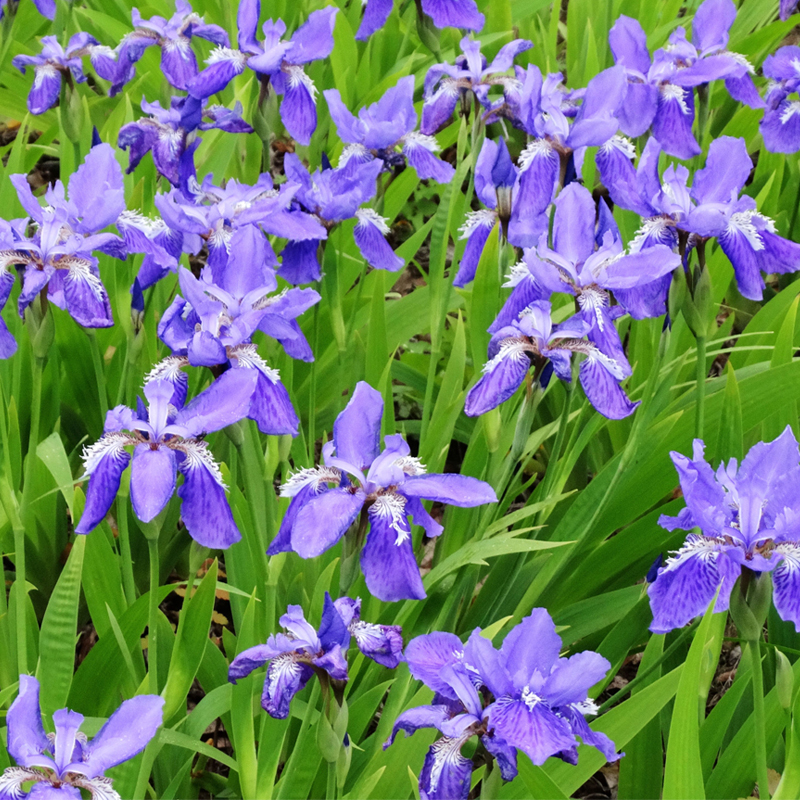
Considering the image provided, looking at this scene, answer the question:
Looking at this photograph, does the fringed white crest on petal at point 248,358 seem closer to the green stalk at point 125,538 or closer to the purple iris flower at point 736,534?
the green stalk at point 125,538

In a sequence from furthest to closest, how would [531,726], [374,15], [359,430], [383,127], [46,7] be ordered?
[46,7] → [374,15] → [383,127] → [359,430] → [531,726]

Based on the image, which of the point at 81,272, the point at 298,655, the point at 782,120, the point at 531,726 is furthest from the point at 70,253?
the point at 782,120

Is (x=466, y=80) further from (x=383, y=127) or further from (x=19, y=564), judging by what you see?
(x=19, y=564)

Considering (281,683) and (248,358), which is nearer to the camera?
(281,683)

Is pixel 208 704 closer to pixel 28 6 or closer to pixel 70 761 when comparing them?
pixel 70 761

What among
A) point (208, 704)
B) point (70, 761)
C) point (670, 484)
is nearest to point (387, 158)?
point (670, 484)

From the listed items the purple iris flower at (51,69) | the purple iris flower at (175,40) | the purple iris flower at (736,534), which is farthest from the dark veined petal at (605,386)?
the purple iris flower at (51,69)

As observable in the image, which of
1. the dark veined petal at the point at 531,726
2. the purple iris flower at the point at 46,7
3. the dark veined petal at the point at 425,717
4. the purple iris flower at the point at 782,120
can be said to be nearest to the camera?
the dark veined petal at the point at 531,726
